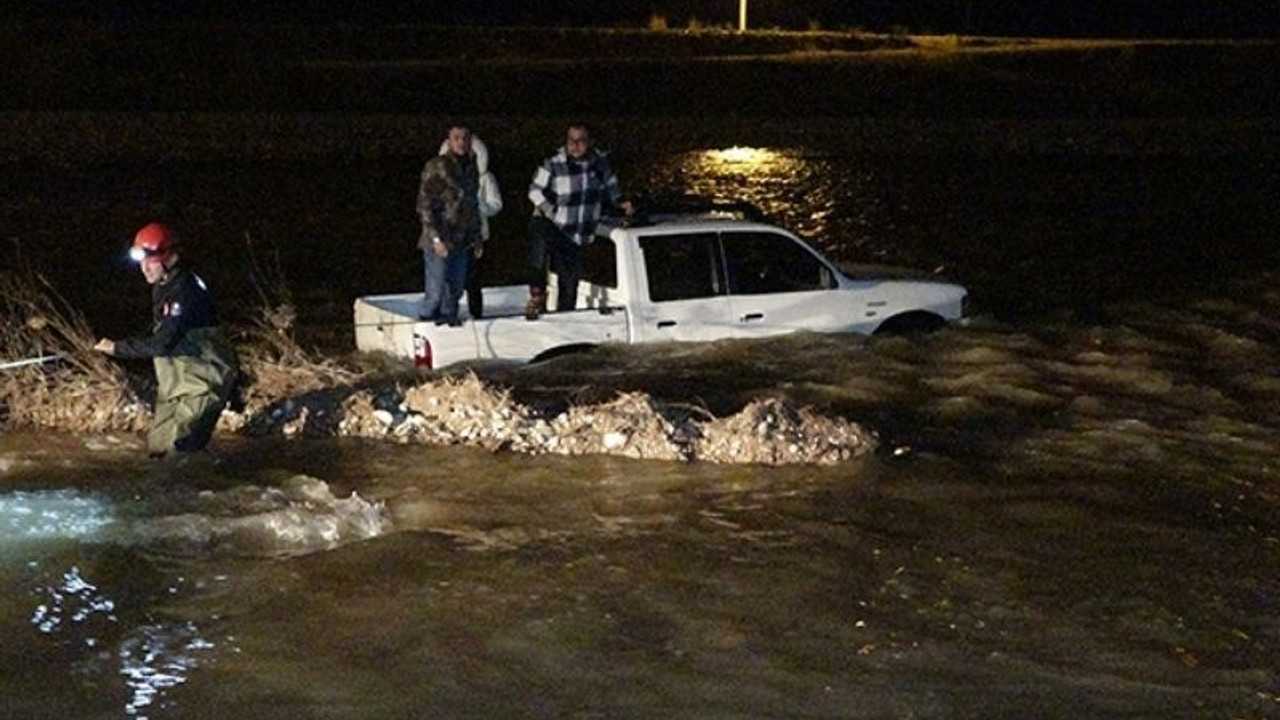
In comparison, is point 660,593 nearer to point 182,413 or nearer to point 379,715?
point 379,715

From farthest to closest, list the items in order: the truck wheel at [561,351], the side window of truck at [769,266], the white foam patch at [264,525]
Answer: the side window of truck at [769,266]
the truck wheel at [561,351]
the white foam patch at [264,525]

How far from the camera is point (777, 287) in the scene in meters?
16.1

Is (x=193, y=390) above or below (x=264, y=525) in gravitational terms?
above

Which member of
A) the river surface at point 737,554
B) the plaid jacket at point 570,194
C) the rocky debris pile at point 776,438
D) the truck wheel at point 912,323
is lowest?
the river surface at point 737,554

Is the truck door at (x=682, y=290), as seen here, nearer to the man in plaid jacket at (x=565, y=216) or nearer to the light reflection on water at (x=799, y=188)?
the man in plaid jacket at (x=565, y=216)

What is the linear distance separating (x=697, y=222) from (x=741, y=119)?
22897mm

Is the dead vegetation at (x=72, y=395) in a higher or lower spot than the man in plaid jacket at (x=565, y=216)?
lower

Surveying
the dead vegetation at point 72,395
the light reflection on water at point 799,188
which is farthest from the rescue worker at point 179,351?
the light reflection on water at point 799,188

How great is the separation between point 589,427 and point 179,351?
2782 millimetres

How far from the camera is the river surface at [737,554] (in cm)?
1007

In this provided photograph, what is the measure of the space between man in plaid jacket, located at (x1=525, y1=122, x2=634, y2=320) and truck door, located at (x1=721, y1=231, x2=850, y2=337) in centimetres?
95

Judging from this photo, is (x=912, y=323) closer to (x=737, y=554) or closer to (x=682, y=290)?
(x=682, y=290)

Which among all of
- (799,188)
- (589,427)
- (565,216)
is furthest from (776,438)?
(799,188)

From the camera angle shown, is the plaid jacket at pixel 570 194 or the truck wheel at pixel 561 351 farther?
the plaid jacket at pixel 570 194
